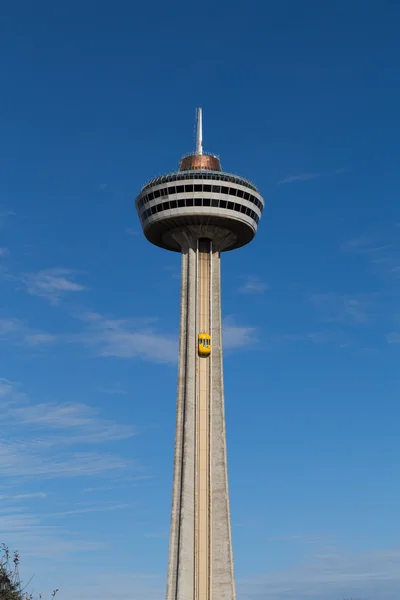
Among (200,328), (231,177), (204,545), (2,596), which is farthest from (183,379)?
(2,596)

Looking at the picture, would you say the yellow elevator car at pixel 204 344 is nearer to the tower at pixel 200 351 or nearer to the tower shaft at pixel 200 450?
the tower at pixel 200 351

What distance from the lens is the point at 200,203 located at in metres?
114

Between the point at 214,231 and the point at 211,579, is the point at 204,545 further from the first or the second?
the point at 214,231

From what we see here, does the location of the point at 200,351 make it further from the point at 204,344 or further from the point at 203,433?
the point at 203,433

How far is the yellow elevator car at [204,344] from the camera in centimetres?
11169

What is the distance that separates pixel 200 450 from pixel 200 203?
30.8m

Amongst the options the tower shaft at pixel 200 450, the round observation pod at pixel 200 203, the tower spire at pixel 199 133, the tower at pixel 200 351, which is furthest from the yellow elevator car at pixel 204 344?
the tower spire at pixel 199 133

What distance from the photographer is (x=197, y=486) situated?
106m

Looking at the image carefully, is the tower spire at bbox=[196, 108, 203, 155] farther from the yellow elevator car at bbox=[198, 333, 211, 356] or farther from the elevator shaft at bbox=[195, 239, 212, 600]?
the yellow elevator car at bbox=[198, 333, 211, 356]

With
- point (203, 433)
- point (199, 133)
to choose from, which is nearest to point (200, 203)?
point (199, 133)

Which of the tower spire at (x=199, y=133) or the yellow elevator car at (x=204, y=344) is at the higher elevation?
the tower spire at (x=199, y=133)

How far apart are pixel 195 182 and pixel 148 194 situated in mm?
6732

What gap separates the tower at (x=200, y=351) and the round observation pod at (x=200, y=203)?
127 mm

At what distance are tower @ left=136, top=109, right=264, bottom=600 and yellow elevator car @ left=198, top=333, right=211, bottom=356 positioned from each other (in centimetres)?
12
